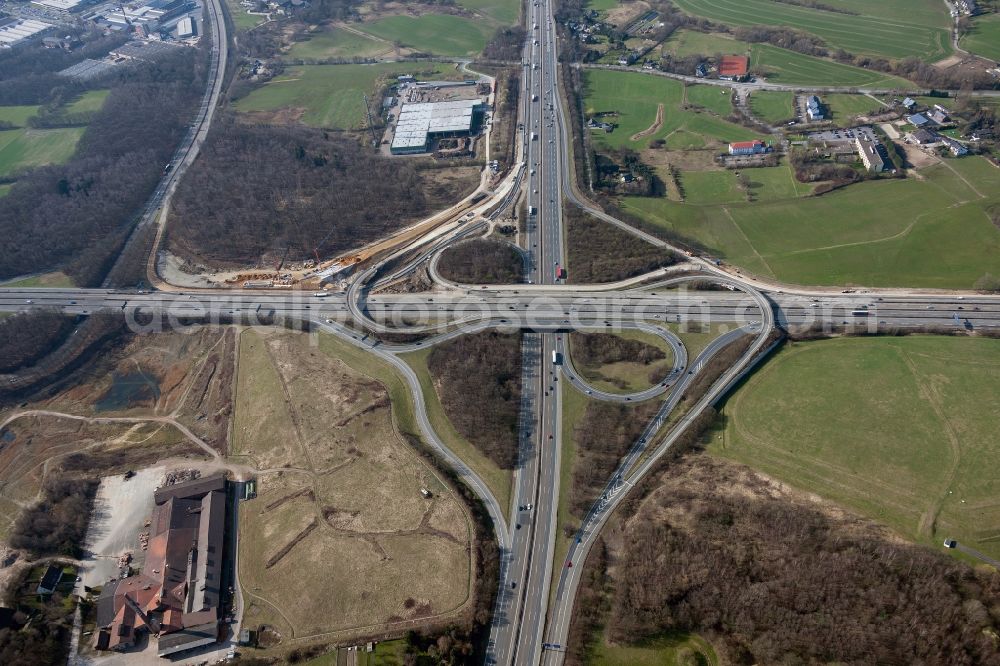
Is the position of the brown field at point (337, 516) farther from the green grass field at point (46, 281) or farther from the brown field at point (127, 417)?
the green grass field at point (46, 281)

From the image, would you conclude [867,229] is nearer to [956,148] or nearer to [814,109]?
[956,148]

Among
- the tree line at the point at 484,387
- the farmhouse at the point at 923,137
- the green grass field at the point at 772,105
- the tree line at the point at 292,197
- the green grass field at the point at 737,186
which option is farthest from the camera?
the green grass field at the point at 772,105

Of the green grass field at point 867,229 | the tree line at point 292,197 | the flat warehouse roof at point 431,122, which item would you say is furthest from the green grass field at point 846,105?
the tree line at point 292,197

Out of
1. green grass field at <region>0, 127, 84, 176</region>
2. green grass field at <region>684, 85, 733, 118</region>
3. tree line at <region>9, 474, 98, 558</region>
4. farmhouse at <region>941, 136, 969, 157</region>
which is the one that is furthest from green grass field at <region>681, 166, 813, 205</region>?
green grass field at <region>0, 127, 84, 176</region>

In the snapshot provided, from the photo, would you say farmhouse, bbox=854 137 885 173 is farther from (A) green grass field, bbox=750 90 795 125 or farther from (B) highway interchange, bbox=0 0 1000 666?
(B) highway interchange, bbox=0 0 1000 666

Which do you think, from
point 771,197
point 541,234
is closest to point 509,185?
point 541,234

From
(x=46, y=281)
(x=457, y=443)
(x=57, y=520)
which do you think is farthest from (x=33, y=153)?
(x=457, y=443)
